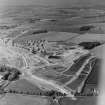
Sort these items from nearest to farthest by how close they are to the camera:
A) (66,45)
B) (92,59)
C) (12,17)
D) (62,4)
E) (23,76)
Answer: (23,76), (92,59), (66,45), (12,17), (62,4)

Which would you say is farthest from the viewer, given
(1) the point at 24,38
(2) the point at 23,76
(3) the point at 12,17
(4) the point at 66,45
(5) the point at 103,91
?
(3) the point at 12,17

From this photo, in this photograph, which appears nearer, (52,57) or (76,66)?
(76,66)

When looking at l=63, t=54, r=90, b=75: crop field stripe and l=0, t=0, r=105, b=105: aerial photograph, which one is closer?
l=0, t=0, r=105, b=105: aerial photograph

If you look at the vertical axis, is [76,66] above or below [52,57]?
below

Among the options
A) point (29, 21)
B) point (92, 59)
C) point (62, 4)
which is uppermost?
point (62, 4)

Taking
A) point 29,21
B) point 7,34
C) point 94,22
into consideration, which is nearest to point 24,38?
point 7,34

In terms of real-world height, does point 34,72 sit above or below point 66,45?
below

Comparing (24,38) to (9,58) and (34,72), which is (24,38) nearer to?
(9,58)

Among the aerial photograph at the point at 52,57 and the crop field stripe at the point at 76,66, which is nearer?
the aerial photograph at the point at 52,57
